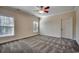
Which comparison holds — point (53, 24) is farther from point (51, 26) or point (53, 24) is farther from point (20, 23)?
point (20, 23)

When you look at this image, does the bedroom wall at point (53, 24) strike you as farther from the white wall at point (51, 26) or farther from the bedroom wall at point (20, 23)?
the bedroom wall at point (20, 23)

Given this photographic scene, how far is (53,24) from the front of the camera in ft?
12.1

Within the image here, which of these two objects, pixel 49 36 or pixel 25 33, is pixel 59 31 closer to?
pixel 49 36

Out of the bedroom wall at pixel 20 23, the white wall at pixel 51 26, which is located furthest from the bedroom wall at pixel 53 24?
the bedroom wall at pixel 20 23

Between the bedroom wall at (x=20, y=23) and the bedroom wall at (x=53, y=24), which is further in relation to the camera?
the bedroom wall at (x=20, y=23)

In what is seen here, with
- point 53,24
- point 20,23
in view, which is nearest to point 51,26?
point 53,24

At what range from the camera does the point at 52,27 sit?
3.68m

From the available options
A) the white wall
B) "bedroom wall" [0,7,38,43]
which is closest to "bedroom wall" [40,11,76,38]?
the white wall

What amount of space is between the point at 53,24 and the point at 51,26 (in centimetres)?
14

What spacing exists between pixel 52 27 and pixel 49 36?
20.3 inches

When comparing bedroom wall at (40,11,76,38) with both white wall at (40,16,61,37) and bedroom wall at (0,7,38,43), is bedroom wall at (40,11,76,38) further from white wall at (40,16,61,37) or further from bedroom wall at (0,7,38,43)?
bedroom wall at (0,7,38,43)

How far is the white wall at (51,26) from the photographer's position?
346 cm

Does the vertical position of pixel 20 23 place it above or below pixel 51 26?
above
